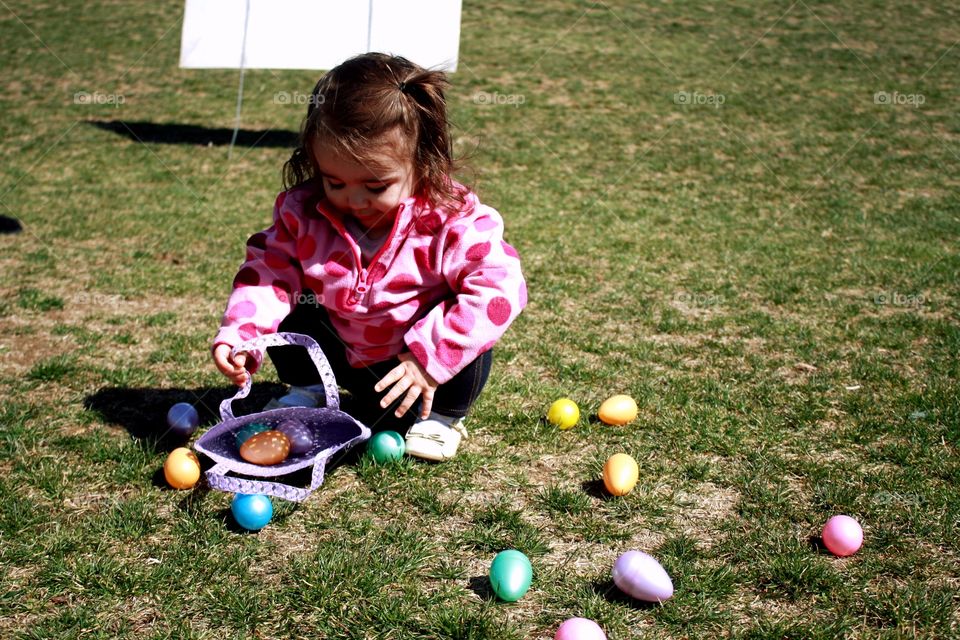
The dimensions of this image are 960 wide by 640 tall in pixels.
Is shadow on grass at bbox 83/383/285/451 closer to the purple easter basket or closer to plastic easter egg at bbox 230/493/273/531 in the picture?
the purple easter basket

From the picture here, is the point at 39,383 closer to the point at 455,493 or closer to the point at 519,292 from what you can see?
the point at 455,493

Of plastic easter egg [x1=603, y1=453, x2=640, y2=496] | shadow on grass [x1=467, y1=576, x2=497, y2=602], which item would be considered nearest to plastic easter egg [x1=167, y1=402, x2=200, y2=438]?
shadow on grass [x1=467, y1=576, x2=497, y2=602]

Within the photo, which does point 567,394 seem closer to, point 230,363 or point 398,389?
point 398,389

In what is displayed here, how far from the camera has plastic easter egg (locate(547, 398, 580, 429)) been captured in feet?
10.0

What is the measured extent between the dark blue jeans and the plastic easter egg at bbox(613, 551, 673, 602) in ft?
3.01

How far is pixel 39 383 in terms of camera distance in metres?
3.36

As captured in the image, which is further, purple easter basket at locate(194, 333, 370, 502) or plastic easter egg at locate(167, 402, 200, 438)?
plastic easter egg at locate(167, 402, 200, 438)

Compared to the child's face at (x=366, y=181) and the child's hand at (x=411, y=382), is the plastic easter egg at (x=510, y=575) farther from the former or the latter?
the child's face at (x=366, y=181)

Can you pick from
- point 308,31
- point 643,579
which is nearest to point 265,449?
point 643,579

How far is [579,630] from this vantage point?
6.40 feet

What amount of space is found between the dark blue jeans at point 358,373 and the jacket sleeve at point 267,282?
14 cm

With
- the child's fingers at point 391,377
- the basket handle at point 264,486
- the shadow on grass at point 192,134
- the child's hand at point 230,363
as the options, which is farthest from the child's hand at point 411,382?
the shadow on grass at point 192,134

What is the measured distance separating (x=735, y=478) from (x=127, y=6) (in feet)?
47.4

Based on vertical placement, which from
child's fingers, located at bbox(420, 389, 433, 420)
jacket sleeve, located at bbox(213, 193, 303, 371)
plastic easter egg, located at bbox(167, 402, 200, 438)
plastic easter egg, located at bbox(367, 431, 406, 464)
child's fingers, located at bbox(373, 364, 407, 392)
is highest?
jacket sleeve, located at bbox(213, 193, 303, 371)
